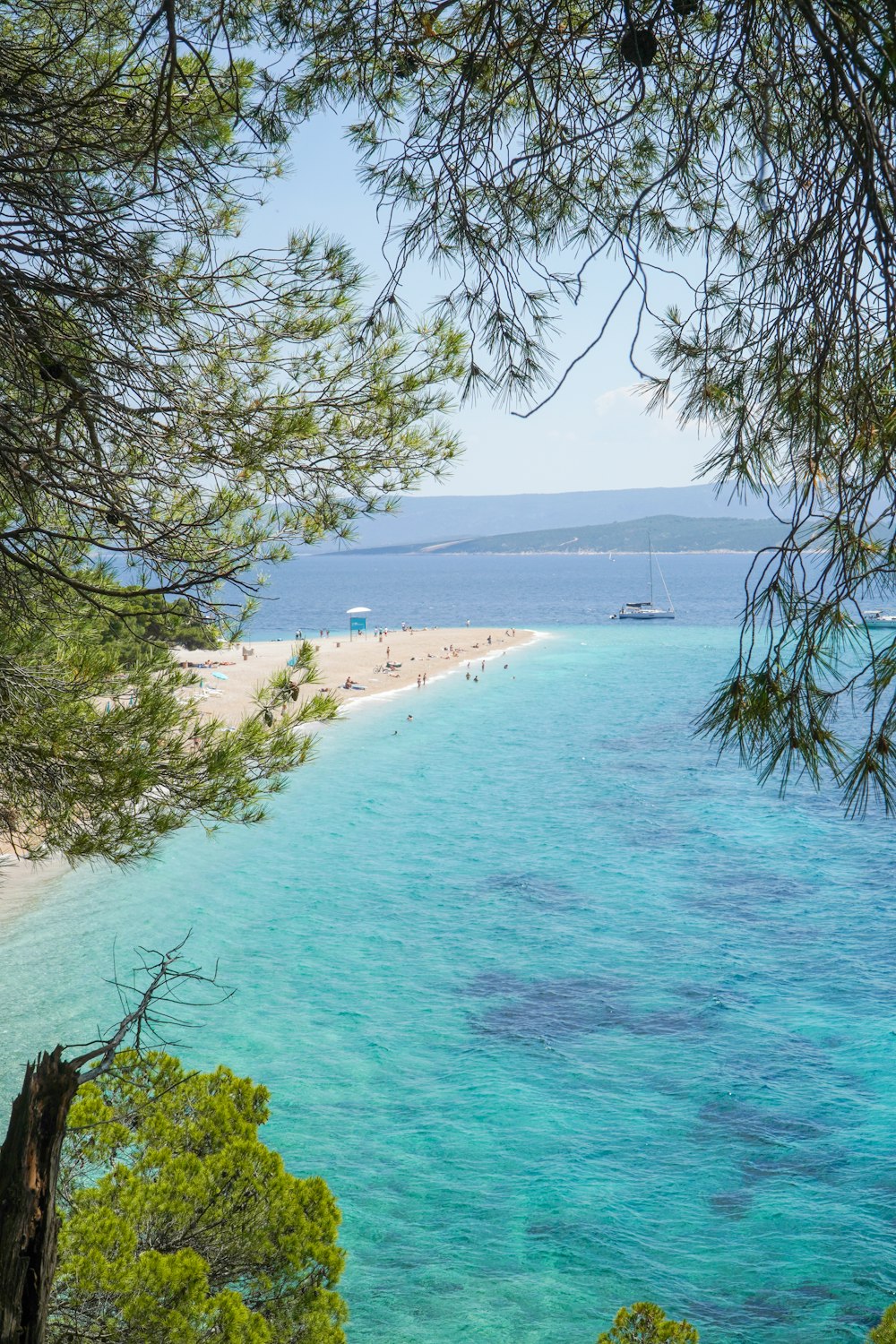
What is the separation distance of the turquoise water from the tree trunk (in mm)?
7251

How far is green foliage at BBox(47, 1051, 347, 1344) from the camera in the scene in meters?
4.38

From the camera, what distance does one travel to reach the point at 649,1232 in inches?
394

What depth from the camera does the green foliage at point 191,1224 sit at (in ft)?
14.4

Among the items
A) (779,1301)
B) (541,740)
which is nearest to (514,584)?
(541,740)

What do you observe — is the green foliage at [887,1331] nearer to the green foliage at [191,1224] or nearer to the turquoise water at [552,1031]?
the green foliage at [191,1224]

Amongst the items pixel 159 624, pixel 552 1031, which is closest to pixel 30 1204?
pixel 159 624

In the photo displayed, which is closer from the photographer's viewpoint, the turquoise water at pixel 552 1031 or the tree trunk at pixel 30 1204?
the tree trunk at pixel 30 1204

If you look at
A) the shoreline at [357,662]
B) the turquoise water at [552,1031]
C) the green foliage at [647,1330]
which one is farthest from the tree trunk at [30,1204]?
the shoreline at [357,662]

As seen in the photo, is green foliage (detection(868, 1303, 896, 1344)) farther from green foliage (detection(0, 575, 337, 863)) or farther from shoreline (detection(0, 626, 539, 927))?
shoreline (detection(0, 626, 539, 927))

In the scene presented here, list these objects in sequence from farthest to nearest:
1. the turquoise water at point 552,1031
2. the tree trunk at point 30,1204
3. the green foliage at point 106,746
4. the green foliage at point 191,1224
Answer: the turquoise water at point 552,1031 < the green foliage at point 106,746 < the green foliage at point 191,1224 < the tree trunk at point 30,1204

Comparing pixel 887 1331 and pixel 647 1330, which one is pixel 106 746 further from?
pixel 887 1331

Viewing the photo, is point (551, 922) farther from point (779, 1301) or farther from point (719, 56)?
point (719, 56)

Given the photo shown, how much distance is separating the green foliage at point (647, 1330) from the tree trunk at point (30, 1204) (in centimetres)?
322

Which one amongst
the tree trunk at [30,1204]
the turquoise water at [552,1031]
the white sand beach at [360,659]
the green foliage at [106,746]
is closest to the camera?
the tree trunk at [30,1204]
